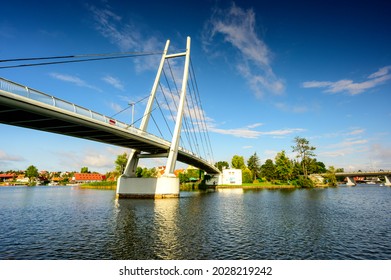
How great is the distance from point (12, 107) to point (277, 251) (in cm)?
2134

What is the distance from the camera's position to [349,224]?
17938 millimetres

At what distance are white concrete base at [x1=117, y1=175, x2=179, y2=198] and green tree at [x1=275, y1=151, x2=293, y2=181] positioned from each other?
189ft

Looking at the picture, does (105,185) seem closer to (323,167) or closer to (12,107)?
(12,107)

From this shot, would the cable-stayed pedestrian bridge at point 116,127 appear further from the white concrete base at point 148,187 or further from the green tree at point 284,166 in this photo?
the green tree at point 284,166

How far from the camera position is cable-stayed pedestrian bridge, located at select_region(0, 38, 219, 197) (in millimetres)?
20047

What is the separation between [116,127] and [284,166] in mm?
71947

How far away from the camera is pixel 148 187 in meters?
40.2

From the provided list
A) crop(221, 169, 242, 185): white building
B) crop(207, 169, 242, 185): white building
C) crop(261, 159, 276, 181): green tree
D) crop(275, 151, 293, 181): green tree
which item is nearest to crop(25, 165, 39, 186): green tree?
crop(207, 169, 242, 185): white building

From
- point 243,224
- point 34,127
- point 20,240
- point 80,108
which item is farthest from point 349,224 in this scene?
point 34,127

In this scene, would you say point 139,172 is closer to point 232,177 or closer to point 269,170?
point 232,177

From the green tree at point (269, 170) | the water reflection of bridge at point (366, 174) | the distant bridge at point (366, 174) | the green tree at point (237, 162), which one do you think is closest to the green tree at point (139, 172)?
the green tree at point (237, 162)

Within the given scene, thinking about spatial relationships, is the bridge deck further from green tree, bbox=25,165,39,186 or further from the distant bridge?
green tree, bbox=25,165,39,186

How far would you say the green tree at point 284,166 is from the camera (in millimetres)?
86287

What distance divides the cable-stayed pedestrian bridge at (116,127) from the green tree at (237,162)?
162 feet
